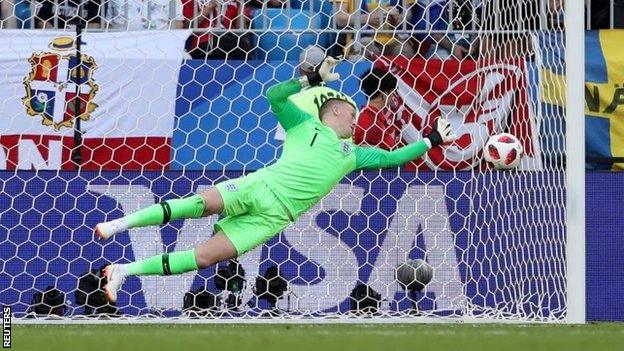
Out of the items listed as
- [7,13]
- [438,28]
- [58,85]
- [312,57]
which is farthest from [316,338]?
[7,13]

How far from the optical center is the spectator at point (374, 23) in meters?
9.04

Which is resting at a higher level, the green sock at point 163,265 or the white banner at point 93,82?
the white banner at point 93,82

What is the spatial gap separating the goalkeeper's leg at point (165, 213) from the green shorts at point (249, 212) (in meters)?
0.08

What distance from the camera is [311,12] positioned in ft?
29.3

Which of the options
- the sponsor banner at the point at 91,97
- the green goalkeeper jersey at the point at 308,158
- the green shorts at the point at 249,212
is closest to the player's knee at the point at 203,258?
the green shorts at the point at 249,212

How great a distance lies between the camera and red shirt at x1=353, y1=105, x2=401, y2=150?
891cm

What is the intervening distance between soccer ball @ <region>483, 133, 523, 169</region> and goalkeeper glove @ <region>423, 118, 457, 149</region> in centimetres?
56

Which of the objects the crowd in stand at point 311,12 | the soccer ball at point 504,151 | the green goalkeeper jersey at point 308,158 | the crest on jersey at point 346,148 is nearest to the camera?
the green goalkeeper jersey at point 308,158

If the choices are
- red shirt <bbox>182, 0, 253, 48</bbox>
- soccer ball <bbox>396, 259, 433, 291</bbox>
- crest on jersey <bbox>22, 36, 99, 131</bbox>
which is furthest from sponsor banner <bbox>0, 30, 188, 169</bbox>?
soccer ball <bbox>396, 259, 433, 291</bbox>

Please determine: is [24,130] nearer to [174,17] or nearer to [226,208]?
[174,17]

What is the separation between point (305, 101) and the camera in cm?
796

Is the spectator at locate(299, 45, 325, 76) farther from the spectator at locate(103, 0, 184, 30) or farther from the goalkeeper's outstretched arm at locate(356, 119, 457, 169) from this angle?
the spectator at locate(103, 0, 184, 30)

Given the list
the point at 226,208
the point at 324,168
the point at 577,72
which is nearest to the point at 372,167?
the point at 324,168

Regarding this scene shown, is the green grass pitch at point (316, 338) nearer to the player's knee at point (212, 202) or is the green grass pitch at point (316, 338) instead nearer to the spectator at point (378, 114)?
the player's knee at point (212, 202)
